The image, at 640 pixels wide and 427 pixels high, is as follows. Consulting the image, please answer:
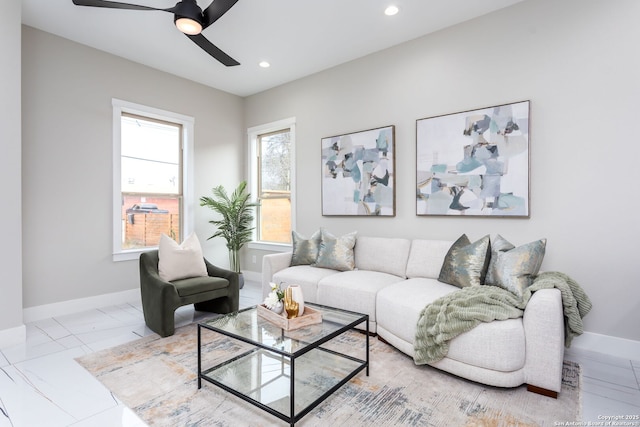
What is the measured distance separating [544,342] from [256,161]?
14.9 ft

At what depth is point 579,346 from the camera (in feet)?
9.15

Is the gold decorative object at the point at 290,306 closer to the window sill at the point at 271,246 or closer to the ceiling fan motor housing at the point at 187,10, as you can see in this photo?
the ceiling fan motor housing at the point at 187,10

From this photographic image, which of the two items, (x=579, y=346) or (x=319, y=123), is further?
(x=319, y=123)

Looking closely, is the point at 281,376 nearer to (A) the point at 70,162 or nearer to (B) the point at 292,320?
(B) the point at 292,320

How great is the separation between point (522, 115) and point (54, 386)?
4.16m

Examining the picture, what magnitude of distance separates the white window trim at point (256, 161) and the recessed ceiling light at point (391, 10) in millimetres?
2009

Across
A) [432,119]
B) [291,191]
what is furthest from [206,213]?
[432,119]

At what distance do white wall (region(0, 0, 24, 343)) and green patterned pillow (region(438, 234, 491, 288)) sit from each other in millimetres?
3788

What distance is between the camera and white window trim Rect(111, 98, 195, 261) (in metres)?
4.12

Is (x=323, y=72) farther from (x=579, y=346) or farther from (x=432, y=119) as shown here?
(x=579, y=346)

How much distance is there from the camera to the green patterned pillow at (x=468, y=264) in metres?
2.73

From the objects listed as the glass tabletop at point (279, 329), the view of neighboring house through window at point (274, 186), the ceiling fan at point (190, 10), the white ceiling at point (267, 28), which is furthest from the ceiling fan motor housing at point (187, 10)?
the view of neighboring house through window at point (274, 186)

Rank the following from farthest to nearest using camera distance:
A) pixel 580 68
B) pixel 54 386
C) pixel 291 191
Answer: pixel 291 191, pixel 580 68, pixel 54 386

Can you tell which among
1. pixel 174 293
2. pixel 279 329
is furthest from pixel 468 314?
pixel 174 293
